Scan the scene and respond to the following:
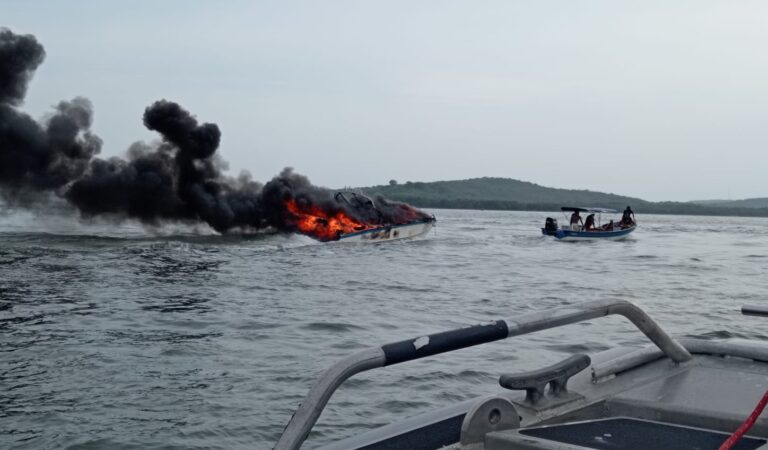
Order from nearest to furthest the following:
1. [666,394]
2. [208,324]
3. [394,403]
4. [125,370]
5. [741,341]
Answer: [666,394] → [741,341] → [394,403] → [125,370] → [208,324]

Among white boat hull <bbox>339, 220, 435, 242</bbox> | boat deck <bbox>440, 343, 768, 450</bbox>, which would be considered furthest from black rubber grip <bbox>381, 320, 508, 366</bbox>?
white boat hull <bbox>339, 220, 435, 242</bbox>

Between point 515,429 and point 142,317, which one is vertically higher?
point 515,429

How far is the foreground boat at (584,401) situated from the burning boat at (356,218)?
Answer: 39.6 metres

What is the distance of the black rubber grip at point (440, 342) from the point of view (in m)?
2.79

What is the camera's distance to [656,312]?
17438mm

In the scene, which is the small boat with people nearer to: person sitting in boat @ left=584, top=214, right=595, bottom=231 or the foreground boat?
person sitting in boat @ left=584, top=214, right=595, bottom=231

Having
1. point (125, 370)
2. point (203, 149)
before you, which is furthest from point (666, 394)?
point (203, 149)

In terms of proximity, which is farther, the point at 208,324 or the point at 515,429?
the point at 208,324

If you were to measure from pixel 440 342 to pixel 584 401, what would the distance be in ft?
4.81

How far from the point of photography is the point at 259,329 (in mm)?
14414

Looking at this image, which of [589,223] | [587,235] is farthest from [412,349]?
[589,223]

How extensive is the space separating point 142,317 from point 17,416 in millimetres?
7209

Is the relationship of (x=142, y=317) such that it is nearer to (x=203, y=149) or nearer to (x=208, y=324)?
(x=208, y=324)

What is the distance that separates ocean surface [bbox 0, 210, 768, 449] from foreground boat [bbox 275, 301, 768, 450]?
419mm
